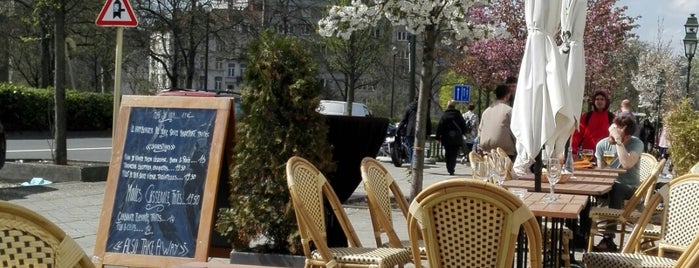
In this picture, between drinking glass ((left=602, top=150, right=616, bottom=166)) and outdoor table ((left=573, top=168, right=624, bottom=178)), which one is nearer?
outdoor table ((left=573, top=168, right=624, bottom=178))

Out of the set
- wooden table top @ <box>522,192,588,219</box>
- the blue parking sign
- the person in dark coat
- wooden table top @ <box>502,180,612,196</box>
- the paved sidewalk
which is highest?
the blue parking sign

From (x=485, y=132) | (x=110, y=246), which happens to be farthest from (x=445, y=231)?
(x=485, y=132)

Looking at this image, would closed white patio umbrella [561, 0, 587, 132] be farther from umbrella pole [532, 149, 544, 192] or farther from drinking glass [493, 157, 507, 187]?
drinking glass [493, 157, 507, 187]

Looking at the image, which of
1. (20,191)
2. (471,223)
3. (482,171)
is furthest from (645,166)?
(20,191)

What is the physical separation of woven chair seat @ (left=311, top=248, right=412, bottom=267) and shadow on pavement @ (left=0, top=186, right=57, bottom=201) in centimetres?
723

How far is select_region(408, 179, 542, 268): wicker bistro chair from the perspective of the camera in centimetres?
401

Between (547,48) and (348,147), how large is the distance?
68.7 inches

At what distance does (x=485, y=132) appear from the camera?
11859 mm

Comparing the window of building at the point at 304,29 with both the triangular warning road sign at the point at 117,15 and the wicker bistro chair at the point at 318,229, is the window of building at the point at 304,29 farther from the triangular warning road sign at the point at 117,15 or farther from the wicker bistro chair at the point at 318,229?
the wicker bistro chair at the point at 318,229

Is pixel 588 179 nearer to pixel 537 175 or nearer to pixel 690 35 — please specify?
pixel 537 175

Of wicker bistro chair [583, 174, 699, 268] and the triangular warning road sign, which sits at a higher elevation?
the triangular warning road sign

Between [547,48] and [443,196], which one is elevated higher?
[547,48]

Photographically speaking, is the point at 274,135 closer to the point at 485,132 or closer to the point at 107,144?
the point at 485,132

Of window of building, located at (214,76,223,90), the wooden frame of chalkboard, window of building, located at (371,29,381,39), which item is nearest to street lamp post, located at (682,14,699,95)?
window of building, located at (371,29,381,39)
